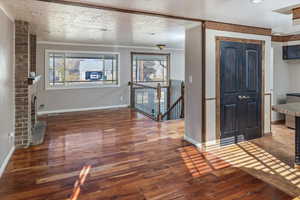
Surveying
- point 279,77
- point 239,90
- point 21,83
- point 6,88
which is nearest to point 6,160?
point 6,88

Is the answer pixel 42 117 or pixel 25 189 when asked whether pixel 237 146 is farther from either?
pixel 42 117

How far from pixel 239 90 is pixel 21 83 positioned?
4005mm

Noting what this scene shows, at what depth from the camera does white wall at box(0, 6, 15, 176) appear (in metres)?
2.83

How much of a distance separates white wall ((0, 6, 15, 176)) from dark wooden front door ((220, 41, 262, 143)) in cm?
347

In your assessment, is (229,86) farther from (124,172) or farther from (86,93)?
(86,93)

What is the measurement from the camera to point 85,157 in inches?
131

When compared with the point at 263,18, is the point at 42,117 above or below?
A: below

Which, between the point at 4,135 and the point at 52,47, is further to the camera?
the point at 52,47

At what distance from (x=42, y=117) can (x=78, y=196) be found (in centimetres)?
468

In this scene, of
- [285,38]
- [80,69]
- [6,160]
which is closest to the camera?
[6,160]

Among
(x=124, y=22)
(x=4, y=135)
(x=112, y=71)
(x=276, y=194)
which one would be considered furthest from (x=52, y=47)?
(x=276, y=194)

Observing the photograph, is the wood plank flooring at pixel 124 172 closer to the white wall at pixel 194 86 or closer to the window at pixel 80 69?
the white wall at pixel 194 86

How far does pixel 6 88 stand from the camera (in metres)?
3.07

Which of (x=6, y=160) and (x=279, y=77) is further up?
(x=279, y=77)
